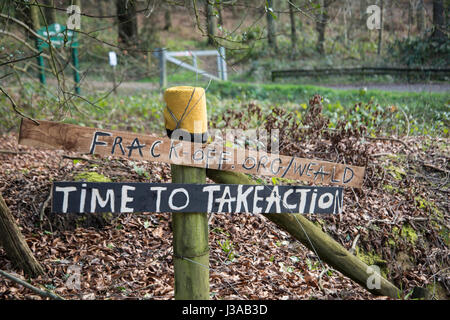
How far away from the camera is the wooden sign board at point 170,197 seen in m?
2.08

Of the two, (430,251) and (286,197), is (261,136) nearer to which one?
(430,251)

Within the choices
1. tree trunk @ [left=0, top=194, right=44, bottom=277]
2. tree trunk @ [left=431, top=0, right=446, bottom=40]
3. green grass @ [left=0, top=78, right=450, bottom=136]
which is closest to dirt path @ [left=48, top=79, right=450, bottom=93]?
green grass @ [left=0, top=78, right=450, bottom=136]

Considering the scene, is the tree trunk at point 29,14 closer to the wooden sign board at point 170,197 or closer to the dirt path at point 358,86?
the dirt path at point 358,86

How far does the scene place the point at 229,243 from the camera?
12.3 ft

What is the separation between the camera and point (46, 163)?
15.3 ft

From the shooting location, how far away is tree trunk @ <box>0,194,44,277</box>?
2.91 metres

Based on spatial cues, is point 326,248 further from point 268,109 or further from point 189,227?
point 268,109

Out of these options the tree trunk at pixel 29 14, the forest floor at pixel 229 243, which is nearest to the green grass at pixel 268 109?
the forest floor at pixel 229 243

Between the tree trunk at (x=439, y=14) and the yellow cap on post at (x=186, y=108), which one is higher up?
the tree trunk at (x=439, y=14)

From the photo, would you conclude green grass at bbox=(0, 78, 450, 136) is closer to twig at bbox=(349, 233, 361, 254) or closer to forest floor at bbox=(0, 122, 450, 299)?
forest floor at bbox=(0, 122, 450, 299)

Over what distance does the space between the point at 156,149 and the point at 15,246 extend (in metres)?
1.64

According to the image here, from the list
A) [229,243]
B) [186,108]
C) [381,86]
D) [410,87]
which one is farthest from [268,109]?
[186,108]

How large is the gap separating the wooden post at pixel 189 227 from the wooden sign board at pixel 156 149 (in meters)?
0.09
